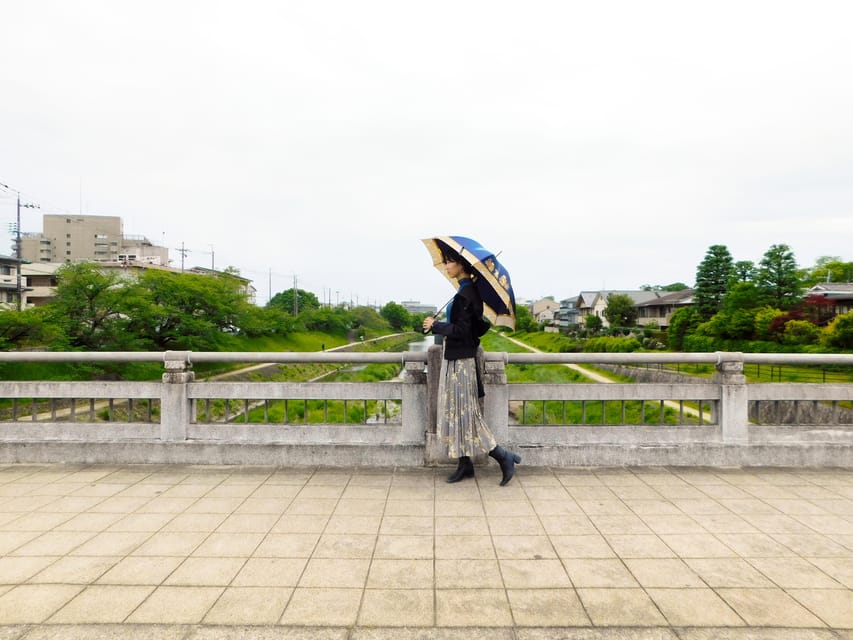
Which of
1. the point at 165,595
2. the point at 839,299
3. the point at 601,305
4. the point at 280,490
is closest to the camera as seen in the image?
the point at 165,595

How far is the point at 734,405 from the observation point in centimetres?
514

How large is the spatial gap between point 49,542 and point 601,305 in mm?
73881

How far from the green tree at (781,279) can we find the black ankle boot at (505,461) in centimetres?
3787

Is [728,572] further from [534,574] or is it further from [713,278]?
[713,278]

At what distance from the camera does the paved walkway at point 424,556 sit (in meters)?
2.54

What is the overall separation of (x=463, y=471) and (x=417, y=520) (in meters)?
0.96

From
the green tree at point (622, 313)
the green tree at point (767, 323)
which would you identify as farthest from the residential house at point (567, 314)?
the green tree at point (767, 323)

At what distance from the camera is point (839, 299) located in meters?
37.2

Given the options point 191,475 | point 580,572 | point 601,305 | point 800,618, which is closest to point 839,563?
point 800,618

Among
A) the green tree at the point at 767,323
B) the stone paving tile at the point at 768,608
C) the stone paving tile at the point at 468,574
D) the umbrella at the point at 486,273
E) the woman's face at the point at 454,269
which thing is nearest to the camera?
the stone paving tile at the point at 768,608

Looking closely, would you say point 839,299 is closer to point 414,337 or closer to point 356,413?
point 356,413

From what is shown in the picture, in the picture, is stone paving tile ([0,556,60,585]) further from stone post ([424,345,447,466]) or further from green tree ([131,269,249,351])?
green tree ([131,269,249,351])

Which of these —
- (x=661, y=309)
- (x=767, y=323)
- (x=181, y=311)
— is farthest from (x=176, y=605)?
(x=661, y=309)

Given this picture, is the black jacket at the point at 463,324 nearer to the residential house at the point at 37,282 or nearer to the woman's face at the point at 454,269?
the woman's face at the point at 454,269
